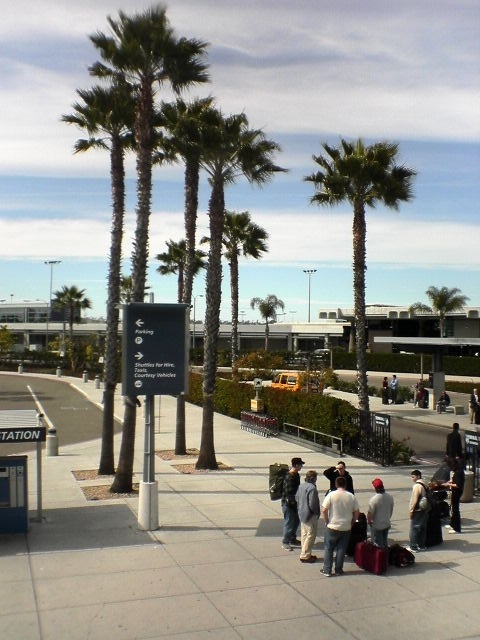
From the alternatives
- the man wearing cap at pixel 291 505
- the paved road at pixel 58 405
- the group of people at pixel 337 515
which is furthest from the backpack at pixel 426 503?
the paved road at pixel 58 405

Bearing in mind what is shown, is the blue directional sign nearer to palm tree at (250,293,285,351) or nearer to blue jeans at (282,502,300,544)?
blue jeans at (282,502,300,544)

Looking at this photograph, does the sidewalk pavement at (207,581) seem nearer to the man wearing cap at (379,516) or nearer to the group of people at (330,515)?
the group of people at (330,515)

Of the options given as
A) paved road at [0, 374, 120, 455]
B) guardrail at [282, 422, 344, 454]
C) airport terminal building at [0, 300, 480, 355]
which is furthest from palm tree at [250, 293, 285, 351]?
guardrail at [282, 422, 344, 454]

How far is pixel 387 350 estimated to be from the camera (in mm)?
83812

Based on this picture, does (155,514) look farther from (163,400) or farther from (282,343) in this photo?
(282,343)

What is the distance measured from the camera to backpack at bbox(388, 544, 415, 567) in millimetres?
11078

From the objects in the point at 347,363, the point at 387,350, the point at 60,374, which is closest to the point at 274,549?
the point at 60,374

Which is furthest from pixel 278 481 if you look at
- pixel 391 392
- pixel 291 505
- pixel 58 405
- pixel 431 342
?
pixel 58 405

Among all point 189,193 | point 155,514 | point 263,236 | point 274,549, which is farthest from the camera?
point 263,236

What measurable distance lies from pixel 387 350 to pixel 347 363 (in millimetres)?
14275

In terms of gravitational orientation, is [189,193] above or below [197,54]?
below

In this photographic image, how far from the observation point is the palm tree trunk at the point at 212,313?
776 inches

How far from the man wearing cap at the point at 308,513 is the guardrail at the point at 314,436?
1038 centimetres

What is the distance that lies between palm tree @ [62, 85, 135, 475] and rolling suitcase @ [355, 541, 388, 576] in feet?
29.2
